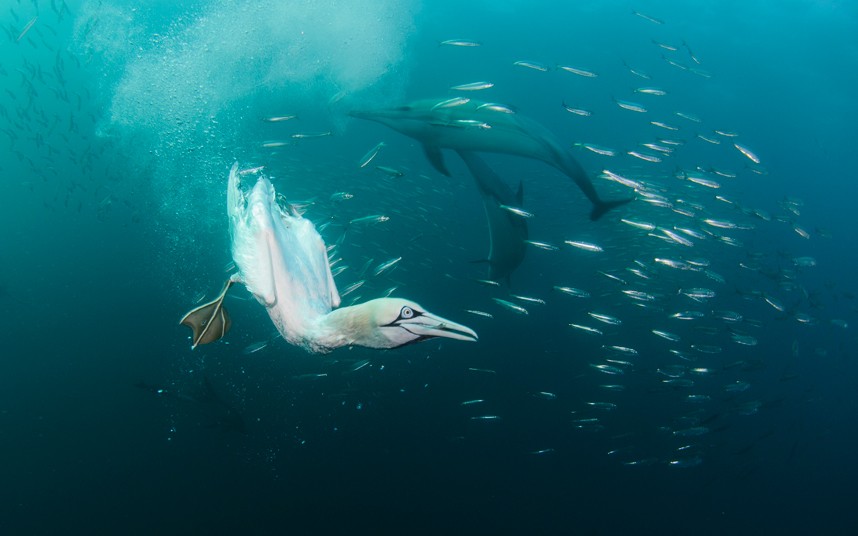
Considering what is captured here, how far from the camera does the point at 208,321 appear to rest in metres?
2.33

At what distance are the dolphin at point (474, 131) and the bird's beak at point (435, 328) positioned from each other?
20.3ft

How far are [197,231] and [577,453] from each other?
17.3 meters

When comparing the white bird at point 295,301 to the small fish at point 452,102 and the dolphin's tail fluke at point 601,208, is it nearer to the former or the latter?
the small fish at point 452,102

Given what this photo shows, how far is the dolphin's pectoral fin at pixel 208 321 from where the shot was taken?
230cm

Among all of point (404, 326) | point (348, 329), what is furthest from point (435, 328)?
point (348, 329)

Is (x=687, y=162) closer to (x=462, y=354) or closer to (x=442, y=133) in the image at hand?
(x=462, y=354)

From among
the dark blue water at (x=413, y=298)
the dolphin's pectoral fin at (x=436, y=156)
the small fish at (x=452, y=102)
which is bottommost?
the dark blue water at (x=413, y=298)

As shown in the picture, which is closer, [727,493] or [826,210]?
[727,493]

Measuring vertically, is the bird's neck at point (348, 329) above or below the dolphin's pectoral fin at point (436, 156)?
above

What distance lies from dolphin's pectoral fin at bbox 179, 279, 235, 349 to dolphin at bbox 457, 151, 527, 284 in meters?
6.93

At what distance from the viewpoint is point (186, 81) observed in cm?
1559

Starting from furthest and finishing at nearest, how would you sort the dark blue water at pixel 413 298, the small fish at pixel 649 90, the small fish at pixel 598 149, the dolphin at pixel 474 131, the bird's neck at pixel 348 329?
the dark blue water at pixel 413 298 < the small fish at pixel 649 90 < the dolphin at pixel 474 131 < the small fish at pixel 598 149 < the bird's neck at pixel 348 329

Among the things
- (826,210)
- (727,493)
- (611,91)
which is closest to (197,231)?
(727,493)

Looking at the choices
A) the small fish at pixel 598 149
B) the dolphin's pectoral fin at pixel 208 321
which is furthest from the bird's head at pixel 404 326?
the small fish at pixel 598 149
